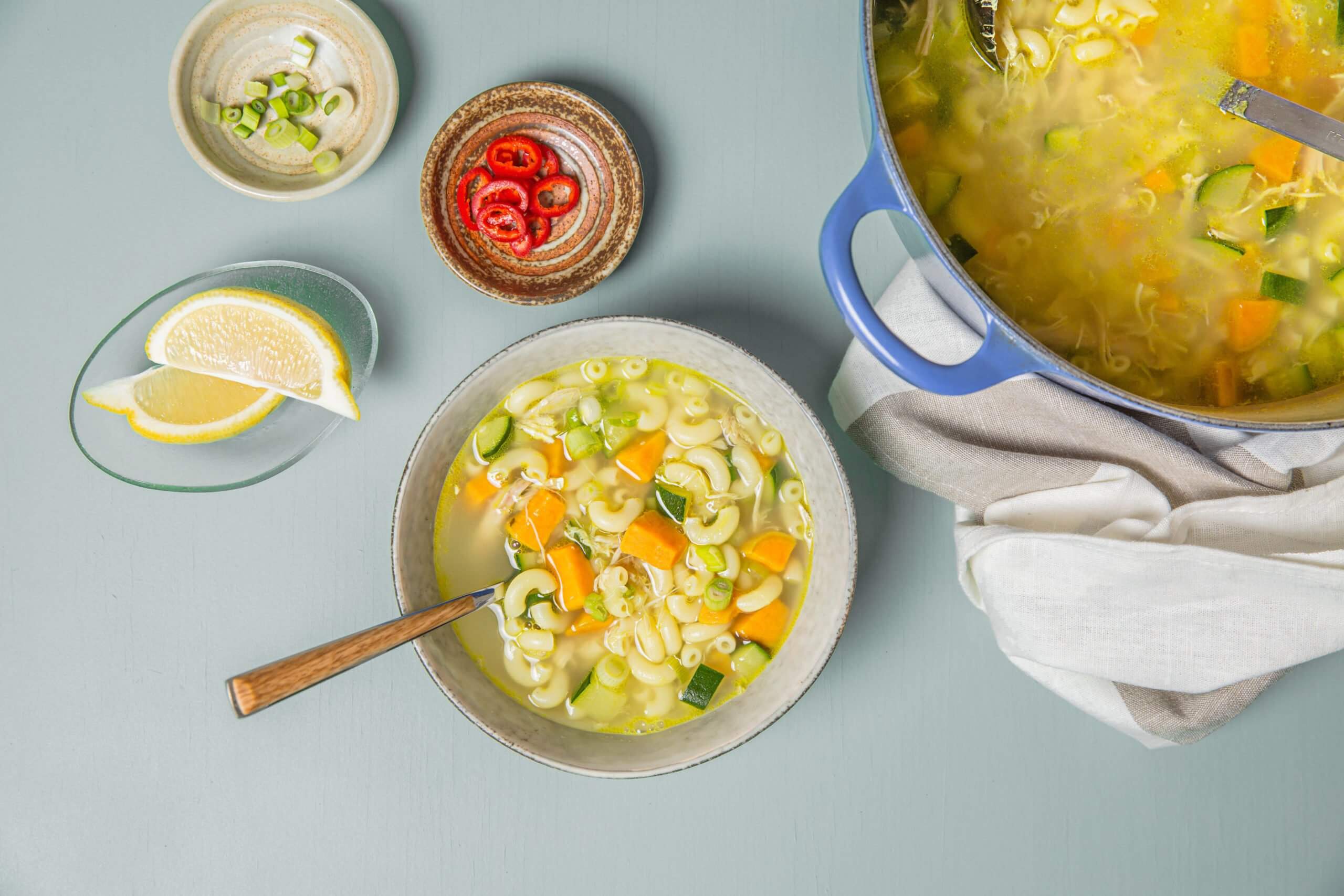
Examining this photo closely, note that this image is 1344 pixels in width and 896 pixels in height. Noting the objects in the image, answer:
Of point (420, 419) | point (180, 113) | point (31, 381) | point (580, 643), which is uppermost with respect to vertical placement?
point (180, 113)

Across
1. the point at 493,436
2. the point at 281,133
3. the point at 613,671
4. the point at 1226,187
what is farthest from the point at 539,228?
the point at 1226,187

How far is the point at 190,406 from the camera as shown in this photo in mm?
1651

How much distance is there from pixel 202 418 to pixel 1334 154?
76.6 inches

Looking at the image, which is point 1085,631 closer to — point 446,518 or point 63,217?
point 446,518

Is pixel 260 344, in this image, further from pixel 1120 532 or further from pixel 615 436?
pixel 1120 532

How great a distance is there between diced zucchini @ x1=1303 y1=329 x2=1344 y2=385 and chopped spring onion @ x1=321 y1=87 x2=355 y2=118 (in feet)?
5.69

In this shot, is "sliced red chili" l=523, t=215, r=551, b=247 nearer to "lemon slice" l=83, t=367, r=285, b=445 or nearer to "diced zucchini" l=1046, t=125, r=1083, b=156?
"lemon slice" l=83, t=367, r=285, b=445

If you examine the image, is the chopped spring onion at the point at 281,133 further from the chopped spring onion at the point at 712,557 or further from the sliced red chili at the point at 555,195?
the chopped spring onion at the point at 712,557

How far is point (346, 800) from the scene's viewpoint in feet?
5.61

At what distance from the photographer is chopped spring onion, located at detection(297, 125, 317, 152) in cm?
167

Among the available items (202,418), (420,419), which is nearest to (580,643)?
(420,419)

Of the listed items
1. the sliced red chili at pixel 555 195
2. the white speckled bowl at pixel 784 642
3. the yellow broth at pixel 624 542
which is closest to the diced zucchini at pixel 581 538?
the yellow broth at pixel 624 542

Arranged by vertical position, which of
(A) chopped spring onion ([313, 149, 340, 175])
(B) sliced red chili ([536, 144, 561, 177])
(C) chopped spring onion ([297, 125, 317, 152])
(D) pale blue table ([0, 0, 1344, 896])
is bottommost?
(D) pale blue table ([0, 0, 1344, 896])

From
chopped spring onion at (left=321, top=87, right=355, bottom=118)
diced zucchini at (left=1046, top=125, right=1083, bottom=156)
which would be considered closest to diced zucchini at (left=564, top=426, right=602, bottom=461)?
chopped spring onion at (left=321, top=87, right=355, bottom=118)
